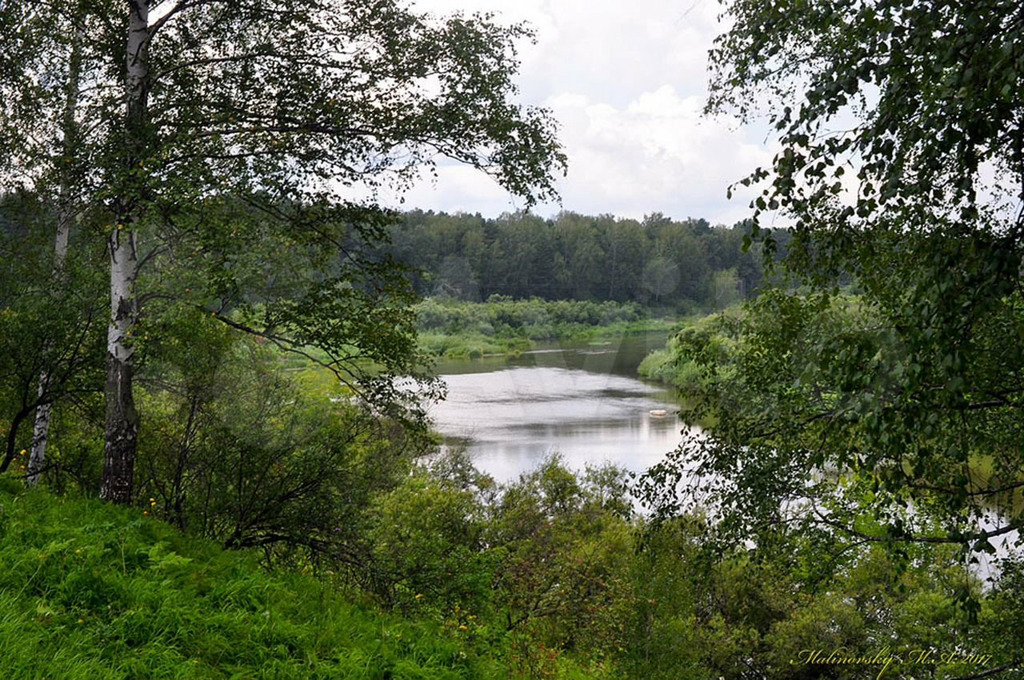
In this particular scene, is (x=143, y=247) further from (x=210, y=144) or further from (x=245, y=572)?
(x=245, y=572)

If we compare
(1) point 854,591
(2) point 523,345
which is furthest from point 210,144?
(2) point 523,345

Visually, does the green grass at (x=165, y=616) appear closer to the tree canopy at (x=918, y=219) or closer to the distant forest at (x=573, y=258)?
the tree canopy at (x=918, y=219)

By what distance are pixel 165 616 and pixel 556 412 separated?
2481cm

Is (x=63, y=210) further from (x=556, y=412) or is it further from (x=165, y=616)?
(x=556, y=412)

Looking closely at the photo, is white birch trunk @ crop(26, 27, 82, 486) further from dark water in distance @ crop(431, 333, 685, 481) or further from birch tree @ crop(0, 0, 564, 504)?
dark water in distance @ crop(431, 333, 685, 481)

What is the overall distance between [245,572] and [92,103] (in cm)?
362

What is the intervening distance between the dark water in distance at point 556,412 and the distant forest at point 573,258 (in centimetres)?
428

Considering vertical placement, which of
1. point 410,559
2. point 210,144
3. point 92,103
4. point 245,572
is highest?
point 92,103

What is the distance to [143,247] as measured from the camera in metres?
6.39

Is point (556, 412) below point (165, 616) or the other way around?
below

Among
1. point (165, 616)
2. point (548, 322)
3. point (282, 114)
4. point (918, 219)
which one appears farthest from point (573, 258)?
point (165, 616)

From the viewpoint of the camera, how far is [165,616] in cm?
353

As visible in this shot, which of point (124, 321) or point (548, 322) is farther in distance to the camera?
point (548, 322)

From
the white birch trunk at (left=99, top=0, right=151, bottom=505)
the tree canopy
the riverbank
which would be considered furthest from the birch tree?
the riverbank
